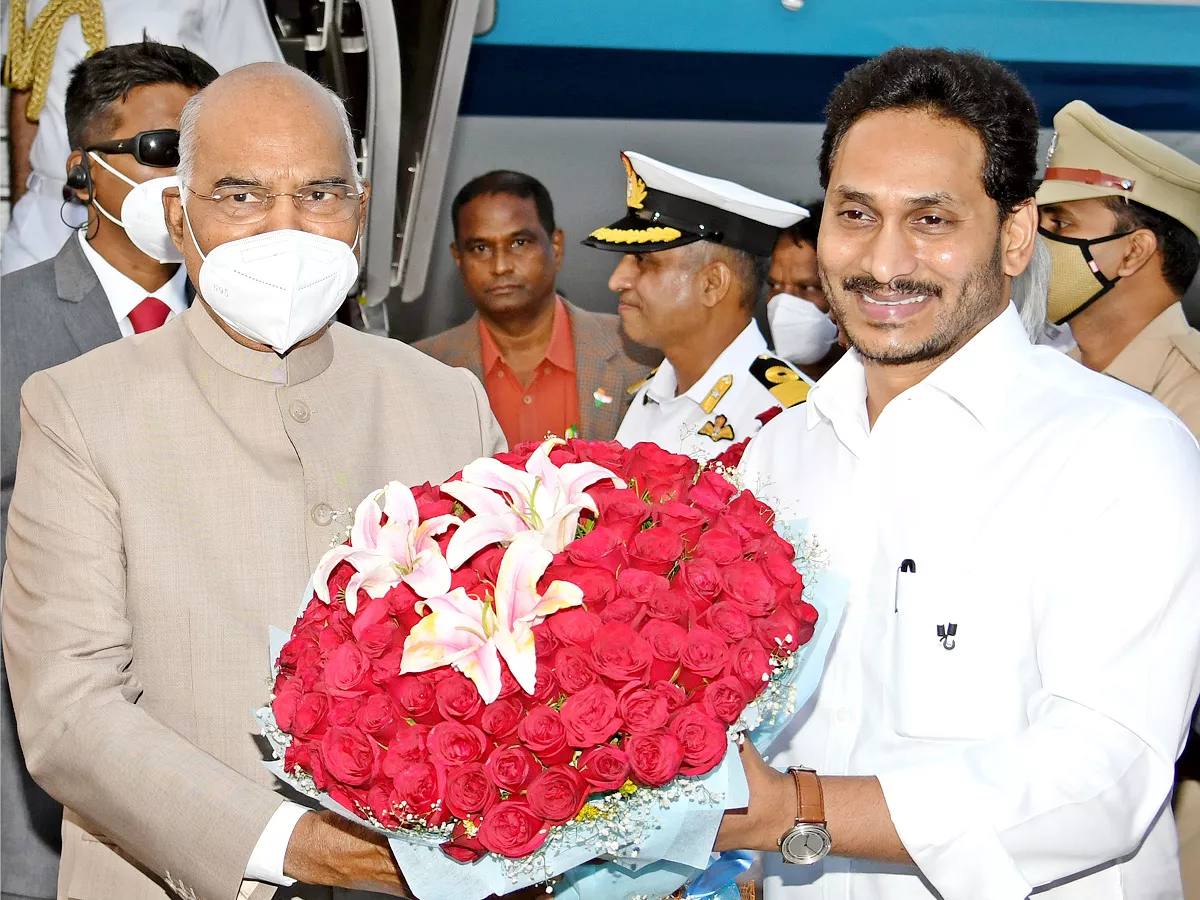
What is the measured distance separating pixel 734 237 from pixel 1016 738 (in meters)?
2.31

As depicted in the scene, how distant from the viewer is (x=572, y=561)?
1.23m

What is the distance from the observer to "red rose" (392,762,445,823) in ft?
3.66

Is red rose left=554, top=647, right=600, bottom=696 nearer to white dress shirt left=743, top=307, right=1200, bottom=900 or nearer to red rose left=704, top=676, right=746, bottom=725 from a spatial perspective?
red rose left=704, top=676, right=746, bottom=725

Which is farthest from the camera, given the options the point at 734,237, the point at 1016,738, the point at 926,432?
the point at 734,237

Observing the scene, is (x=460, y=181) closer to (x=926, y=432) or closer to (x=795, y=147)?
(x=795, y=147)

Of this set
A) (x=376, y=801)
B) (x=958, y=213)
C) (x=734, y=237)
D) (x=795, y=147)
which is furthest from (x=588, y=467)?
(x=795, y=147)

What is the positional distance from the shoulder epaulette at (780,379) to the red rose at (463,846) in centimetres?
212

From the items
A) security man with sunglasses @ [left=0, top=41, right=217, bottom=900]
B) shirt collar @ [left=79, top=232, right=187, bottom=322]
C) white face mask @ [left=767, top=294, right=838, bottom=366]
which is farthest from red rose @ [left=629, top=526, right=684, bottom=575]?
white face mask @ [left=767, top=294, right=838, bottom=366]

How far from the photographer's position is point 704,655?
118 centimetres

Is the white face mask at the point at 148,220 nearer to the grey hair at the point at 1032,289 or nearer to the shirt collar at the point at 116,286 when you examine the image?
the shirt collar at the point at 116,286

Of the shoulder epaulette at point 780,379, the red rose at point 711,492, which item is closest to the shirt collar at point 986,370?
the red rose at point 711,492

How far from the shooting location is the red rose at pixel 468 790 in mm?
1115

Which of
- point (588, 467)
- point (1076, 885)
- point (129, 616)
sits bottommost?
point (1076, 885)

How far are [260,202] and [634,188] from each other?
1986 mm
